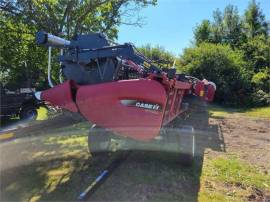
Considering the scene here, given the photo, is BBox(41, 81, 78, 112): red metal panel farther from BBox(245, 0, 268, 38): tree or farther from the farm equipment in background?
BBox(245, 0, 268, 38): tree

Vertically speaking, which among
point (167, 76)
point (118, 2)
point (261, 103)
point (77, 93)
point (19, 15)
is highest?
point (118, 2)

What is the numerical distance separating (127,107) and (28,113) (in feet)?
34.0

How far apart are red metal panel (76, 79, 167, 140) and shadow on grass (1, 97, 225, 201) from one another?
2.37ft

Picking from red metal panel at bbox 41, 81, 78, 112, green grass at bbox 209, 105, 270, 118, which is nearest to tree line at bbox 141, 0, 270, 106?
green grass at bbox 209, 105, 270, 118

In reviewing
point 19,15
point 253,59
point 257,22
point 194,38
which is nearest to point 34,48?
point 19,15

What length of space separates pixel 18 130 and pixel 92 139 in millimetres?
2305

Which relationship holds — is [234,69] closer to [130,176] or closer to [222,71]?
[222,71]

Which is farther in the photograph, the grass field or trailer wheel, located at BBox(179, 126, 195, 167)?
trailer wheel, located at BBox(179, 126, 195, 167)

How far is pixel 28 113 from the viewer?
46.0 ft

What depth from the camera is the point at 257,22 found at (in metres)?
38.2

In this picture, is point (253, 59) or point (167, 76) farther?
point (253, 59)

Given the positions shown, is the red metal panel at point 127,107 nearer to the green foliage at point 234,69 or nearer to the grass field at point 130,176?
the grass field at point 130,176

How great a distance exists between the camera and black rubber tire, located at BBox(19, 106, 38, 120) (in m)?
13.9

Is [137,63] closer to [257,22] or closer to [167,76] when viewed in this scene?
[167,76]
